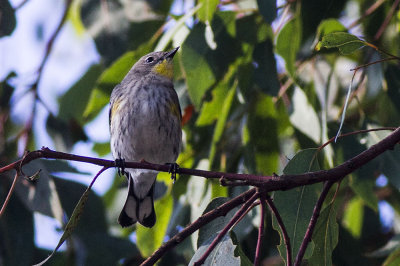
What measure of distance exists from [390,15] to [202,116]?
1.20 meters

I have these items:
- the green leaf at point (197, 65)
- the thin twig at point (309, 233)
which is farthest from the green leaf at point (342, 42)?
the green leaf at point (197, 65)

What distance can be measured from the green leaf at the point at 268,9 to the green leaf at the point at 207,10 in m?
0.28

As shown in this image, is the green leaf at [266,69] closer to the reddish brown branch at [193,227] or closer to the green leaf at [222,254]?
the green leaf at [222,254]

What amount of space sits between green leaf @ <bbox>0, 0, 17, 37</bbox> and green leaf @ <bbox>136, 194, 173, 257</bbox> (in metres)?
1.31

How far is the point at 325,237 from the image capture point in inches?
109

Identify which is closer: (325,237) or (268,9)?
(325,237)

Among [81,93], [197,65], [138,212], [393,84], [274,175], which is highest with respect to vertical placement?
[274,175]

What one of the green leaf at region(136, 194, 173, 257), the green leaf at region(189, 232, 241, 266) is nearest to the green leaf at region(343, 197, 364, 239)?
the green leaf at region(136, 194, 173, 257)

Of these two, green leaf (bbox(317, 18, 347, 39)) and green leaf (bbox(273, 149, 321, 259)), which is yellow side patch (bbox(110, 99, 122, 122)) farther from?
green leaf (bbox(273, 149, 321, 259))

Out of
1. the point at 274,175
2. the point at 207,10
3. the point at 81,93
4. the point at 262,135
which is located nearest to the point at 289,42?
the point at 207,10

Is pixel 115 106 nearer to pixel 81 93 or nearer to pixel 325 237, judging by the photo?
pixel 81 93

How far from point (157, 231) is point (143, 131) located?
586mm

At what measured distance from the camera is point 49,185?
12.0 ft

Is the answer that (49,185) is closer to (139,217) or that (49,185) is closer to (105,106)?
(139,217)
